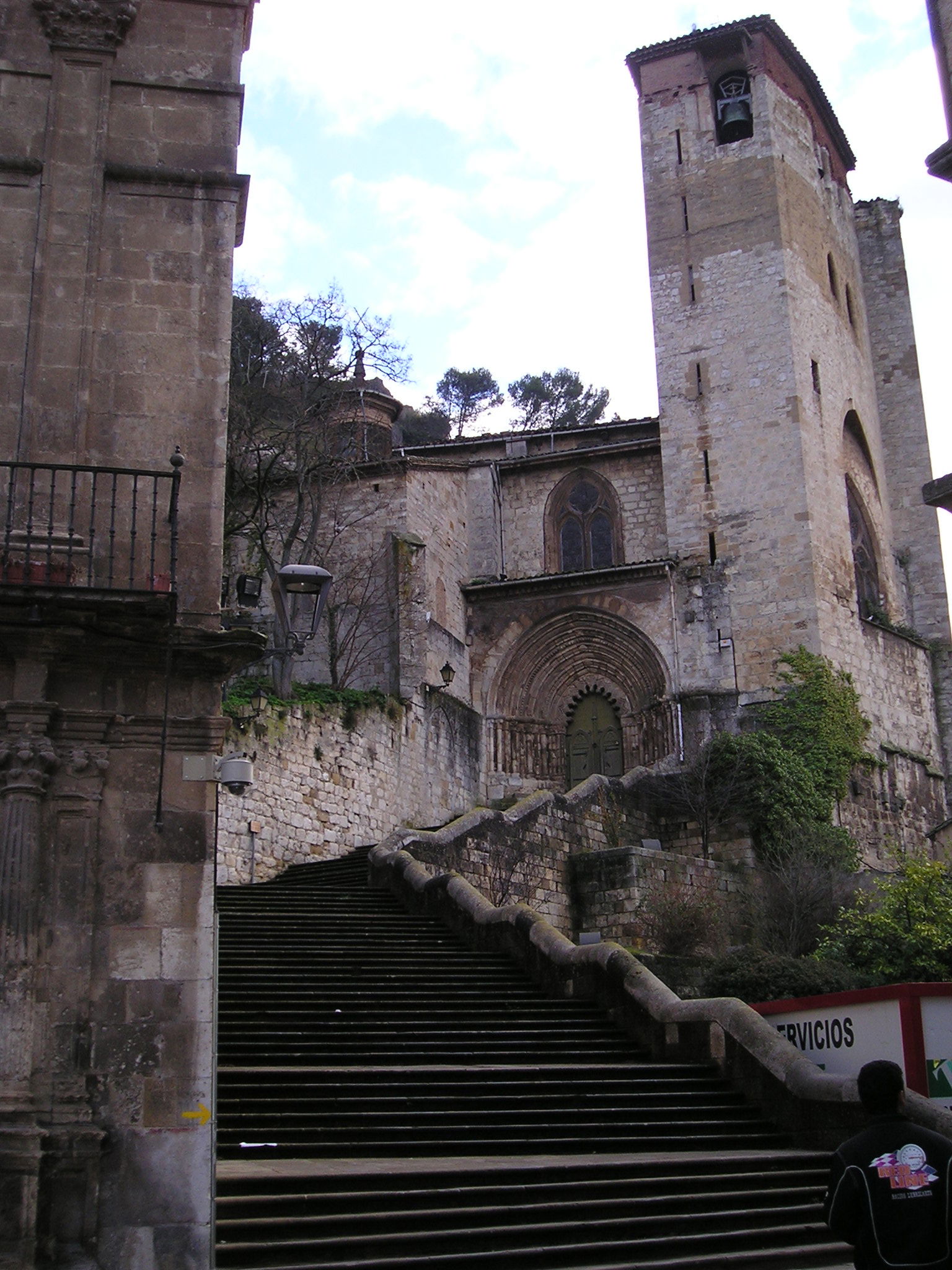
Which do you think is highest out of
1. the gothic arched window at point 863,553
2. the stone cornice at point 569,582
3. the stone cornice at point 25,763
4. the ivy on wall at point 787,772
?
the gothic arched window at point 863,553

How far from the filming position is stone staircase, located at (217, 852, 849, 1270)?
25.3 feet

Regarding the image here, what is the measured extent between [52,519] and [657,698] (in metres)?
20.1

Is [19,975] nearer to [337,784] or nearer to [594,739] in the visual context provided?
[337,784]

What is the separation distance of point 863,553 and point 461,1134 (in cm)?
2262

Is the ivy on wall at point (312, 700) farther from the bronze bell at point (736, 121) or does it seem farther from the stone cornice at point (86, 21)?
the bronze bell at point (736, 121)

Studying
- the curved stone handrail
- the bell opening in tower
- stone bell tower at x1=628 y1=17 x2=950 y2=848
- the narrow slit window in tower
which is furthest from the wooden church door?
the bell opening in tower

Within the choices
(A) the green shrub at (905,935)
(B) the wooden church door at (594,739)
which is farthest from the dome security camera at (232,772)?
(B) the wooden church door at (594,739)

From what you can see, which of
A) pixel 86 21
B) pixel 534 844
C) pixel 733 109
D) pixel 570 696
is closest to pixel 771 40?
pixel 733 109

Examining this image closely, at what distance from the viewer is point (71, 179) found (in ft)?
29.3

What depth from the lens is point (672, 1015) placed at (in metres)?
11.8

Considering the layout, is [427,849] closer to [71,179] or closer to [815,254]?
[71,179]

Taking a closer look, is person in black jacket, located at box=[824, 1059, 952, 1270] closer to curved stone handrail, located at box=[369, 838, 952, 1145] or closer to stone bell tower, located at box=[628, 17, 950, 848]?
curved stone handrail, located at box=[369, 838, 952, 1145]

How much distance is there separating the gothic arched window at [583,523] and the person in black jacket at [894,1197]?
25591 mm

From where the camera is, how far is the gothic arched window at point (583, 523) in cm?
3025
